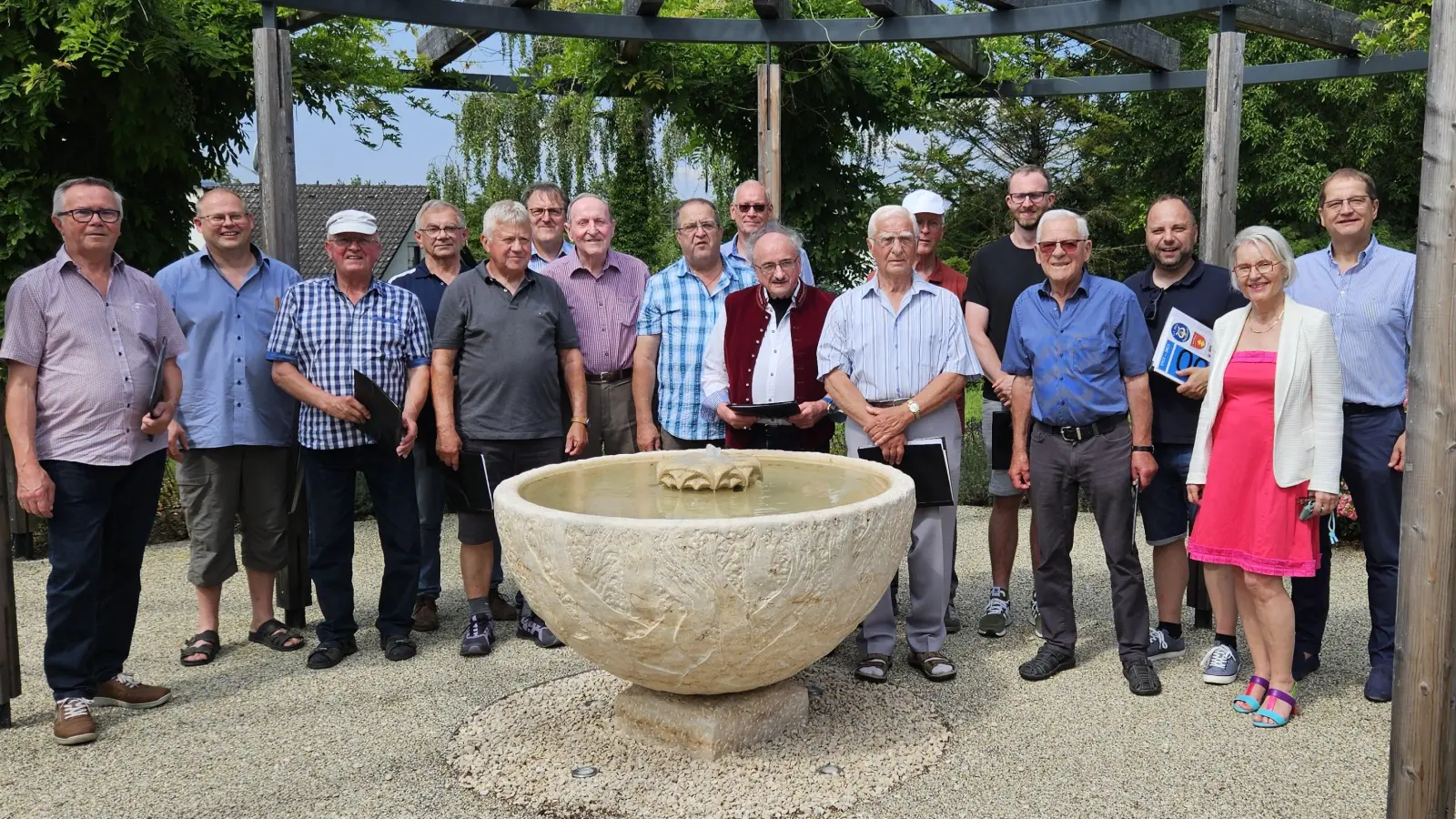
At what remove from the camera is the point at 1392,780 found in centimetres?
290

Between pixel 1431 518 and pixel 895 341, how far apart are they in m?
2.13

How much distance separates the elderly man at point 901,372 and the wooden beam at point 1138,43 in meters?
3.28

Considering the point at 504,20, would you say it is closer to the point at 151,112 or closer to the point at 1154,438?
the point at 151,112

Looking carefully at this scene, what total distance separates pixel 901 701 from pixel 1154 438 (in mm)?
1565

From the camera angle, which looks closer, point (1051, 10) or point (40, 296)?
point (40, 296)

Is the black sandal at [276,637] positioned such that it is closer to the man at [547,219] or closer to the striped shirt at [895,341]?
the man at [547,219]

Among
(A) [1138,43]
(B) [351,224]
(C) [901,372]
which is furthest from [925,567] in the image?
(A) [1138,43]

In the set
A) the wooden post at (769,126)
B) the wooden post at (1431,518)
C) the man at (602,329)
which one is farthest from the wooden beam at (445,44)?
the wooden post at (1431,518)

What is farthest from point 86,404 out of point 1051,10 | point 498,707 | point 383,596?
point 1051,10

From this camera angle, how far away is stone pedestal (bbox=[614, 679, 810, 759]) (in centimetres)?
376

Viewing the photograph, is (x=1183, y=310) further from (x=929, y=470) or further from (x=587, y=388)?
(x=587, y=388)

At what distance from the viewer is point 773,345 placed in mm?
4797

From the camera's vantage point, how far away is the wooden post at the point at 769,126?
7.30 metres

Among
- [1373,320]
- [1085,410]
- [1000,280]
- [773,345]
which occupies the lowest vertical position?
[1085,410]
